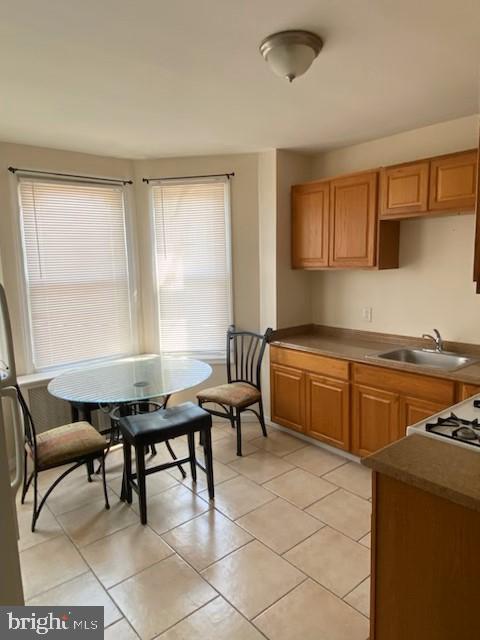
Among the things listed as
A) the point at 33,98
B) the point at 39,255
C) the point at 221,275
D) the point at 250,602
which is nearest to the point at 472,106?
the point at 221,275

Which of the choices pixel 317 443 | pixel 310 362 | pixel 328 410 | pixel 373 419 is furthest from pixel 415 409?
pixel 317 443

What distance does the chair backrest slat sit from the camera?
3.98 metres

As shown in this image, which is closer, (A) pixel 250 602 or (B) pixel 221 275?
(A) pixel 250 602

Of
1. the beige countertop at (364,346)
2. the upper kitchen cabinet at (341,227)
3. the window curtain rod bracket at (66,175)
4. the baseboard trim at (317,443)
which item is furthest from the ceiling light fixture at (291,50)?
the baseboard trim at (317,443)

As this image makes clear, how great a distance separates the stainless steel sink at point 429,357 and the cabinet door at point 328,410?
0.42 metres

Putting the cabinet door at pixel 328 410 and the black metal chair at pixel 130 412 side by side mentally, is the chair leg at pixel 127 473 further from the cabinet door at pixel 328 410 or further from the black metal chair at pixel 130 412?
the cabinet door at pixel 328 410

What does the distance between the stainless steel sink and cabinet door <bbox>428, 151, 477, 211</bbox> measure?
3.38 feet

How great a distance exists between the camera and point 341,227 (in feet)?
11.3

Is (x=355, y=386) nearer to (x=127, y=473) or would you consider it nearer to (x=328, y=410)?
(x=328, y=410)

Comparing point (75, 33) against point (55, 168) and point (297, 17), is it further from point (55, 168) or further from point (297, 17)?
point (55, 168)

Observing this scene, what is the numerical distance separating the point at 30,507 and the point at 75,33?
2803 millimetres

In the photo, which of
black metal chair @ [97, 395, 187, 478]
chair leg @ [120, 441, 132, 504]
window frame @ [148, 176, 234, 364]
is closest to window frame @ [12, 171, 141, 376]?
window frame @ [148, 176, 234, 364]

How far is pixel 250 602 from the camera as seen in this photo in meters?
1.97

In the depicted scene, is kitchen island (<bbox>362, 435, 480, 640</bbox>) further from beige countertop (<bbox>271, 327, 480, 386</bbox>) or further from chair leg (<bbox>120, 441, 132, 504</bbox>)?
chair leg (<bbox>120, 441, 132, 504</bbox>)
